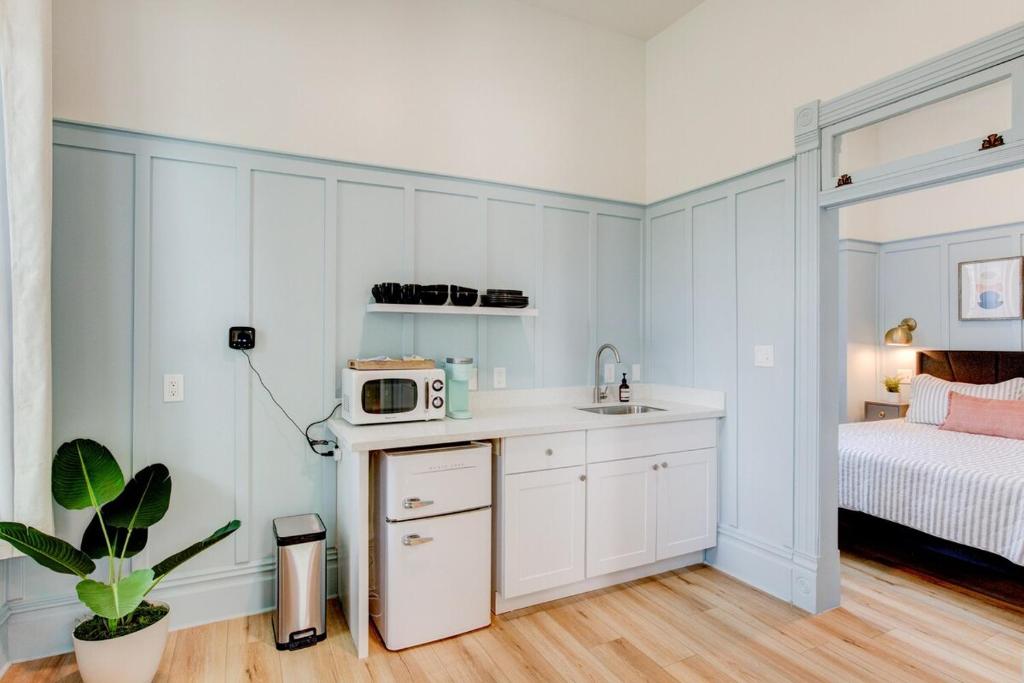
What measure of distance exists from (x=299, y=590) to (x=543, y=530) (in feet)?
3.59

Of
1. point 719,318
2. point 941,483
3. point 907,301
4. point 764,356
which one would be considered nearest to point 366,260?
point 719,318

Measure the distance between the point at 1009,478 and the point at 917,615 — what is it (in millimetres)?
791

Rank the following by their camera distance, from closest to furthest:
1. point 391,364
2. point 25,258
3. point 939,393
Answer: point 25,258 < point 391,364 < point 939,393

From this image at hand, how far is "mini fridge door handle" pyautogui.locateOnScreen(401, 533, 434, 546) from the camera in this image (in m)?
2.24

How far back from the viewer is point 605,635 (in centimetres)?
240

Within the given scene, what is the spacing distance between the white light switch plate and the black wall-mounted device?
2544mm

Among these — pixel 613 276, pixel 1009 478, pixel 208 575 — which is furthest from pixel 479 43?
pixel 1009 478

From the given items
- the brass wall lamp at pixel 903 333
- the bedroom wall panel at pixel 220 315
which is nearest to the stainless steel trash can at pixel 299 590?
the bedroom wall panel at pixel 220 315

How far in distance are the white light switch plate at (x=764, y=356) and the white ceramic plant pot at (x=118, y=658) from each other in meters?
2.93

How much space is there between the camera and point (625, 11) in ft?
11.0

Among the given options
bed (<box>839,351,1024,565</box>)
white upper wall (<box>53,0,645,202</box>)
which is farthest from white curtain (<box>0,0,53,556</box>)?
bed (<box>839,351,1024,565</box>)

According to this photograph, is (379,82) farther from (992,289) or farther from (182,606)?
(992,289)

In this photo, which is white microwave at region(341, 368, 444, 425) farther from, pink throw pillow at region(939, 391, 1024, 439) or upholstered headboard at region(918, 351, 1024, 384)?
upholstered headboard at region(918, 351, 1024, 384)

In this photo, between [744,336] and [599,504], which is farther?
[744,336]
